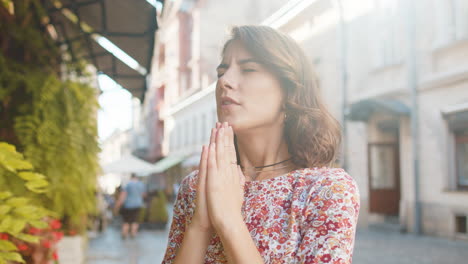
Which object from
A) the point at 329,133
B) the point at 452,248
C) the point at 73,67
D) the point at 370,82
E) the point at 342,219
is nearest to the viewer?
the point at 342,219

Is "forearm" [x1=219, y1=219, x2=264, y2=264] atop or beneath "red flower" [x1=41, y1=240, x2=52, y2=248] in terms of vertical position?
atop

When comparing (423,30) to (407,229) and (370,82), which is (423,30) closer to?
(370,82)

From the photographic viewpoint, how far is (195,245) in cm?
134

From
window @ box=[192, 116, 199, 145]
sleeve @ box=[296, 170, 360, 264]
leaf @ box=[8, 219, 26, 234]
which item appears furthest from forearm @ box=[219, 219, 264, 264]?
window @ box=[192, 116, 199, 145]

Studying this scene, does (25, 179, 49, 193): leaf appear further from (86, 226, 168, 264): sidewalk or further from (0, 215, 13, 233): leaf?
(86, 226, 168, 264): sidewalk

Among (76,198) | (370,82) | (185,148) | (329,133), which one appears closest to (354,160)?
(370,82)

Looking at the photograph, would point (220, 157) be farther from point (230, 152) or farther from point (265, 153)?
point (265, 153)

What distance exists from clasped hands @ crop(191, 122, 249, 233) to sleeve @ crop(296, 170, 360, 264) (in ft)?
0.58

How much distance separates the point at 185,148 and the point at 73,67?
28.0 meters

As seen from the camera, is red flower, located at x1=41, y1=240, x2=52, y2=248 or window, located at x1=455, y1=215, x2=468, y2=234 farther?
window, located at x1=455, y1=215, x2=468, y2=234

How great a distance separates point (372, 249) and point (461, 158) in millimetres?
3839

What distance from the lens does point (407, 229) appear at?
13938mm

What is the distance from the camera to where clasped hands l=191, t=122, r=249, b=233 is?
1263mm

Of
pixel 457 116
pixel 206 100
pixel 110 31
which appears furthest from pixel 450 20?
pixel 206 100
